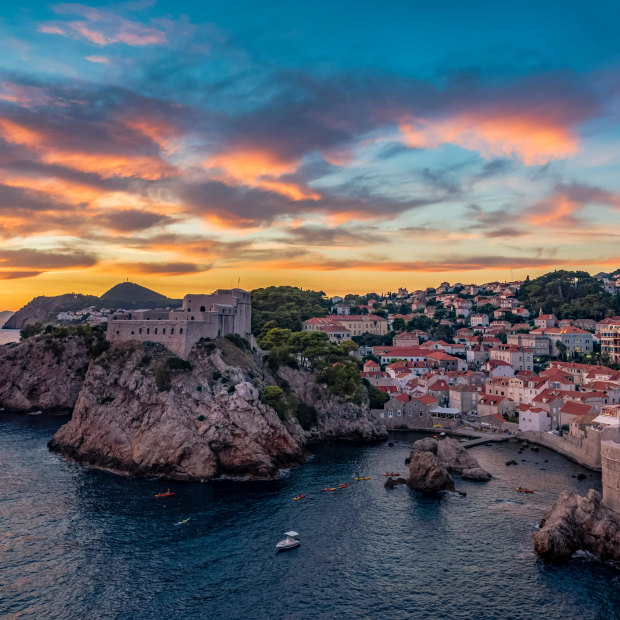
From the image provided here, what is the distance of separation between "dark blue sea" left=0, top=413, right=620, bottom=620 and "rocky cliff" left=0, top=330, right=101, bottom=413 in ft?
123

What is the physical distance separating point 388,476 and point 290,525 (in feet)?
55.5

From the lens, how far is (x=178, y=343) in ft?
216

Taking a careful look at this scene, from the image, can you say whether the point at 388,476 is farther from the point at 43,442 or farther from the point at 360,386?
the point at 43,442

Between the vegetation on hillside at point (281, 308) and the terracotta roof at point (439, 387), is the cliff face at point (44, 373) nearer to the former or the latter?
the vegetation on hillside at point (281, 308)

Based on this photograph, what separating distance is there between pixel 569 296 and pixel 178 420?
5973 inches

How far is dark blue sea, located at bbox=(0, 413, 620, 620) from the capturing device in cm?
3123

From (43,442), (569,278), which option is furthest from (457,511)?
(569,278)

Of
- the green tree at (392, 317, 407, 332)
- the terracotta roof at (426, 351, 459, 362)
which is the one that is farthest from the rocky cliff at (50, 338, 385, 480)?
the green tree at (392, 317, 407, 332)

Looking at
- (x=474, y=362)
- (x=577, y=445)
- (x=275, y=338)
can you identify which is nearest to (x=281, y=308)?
→ (x=275, y=338)

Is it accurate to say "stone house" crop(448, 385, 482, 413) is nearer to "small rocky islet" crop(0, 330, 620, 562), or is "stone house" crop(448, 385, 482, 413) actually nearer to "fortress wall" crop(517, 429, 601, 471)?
"fortress wall" crop(517, 429, 601, 471)

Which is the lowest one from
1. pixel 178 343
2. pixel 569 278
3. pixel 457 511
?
pixel 457 511

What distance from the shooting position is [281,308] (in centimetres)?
13238

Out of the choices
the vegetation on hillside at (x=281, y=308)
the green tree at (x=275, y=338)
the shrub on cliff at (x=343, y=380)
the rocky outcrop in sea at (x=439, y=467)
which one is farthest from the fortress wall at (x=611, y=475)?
the vegetation on hillside at (x=281, y=308)

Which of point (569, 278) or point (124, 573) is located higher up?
point (569, 278)
